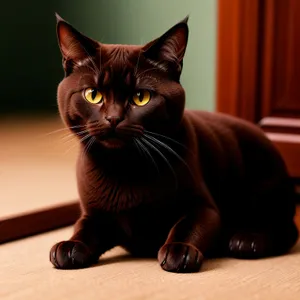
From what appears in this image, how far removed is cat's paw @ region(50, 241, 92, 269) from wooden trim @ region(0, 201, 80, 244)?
270mm

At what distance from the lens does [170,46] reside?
1199mm

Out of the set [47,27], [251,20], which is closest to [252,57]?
[251,20]

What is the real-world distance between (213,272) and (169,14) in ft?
4.29

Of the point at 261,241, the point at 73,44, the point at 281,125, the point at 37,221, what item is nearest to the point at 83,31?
the point at 281,125

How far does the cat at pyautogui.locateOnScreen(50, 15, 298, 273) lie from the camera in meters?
1.15

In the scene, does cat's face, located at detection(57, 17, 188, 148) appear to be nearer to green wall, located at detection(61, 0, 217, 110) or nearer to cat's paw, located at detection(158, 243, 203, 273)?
cat's paw, located at detection(158, 243, 203, 273)

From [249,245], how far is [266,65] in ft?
2.39

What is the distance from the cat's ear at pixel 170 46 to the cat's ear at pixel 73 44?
0.10 meters

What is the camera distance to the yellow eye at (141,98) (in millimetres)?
1161

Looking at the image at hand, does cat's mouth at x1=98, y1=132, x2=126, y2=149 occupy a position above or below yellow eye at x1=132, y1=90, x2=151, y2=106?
below

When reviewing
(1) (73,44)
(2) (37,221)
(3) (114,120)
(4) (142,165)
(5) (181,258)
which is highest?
(1) (73,44)

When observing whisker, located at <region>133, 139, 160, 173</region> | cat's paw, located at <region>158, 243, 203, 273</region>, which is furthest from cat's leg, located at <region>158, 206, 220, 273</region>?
whisker, located at <region>133, 139, 160, 173</region>

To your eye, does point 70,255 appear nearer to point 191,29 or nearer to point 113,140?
point 113,140

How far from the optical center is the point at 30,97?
316 centimetres
